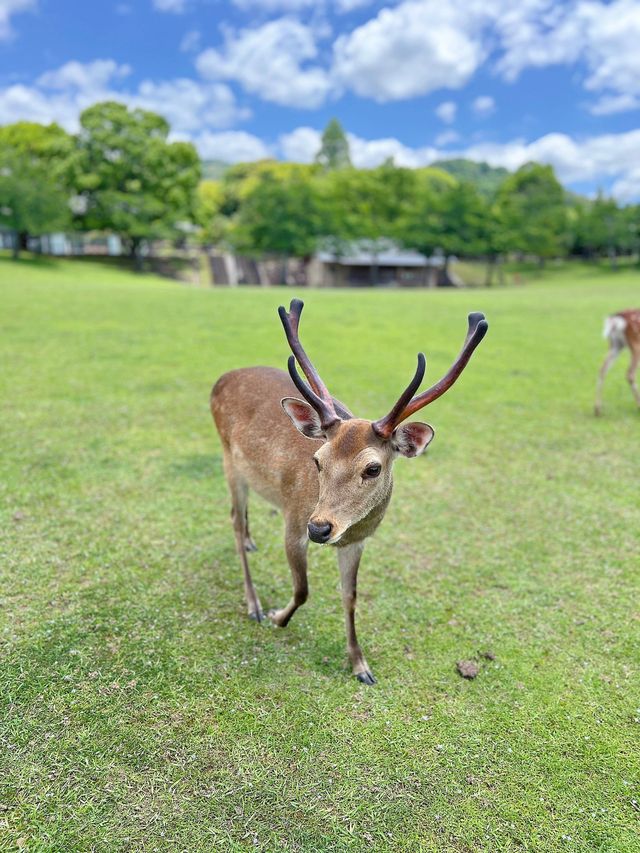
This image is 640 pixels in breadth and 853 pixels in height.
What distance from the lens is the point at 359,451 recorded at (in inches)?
114

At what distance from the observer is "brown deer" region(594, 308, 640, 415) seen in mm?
8797

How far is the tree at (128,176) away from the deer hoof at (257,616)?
43.7 meters

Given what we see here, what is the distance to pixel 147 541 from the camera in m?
4.87

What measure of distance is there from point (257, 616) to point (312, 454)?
1254 mm

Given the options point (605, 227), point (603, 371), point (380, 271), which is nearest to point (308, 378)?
point (603, 371)

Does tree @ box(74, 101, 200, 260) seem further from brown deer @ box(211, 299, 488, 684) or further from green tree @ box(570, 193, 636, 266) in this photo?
brown deer @ box(211, 299, 488, 684)

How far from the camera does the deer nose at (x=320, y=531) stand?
2.70 meters

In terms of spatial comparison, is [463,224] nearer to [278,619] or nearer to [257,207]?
[257,207]

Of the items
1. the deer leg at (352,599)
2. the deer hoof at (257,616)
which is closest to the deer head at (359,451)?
the deer leg at (352,599)

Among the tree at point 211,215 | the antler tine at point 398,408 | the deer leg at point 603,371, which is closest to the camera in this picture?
the antler tine at point 398,408

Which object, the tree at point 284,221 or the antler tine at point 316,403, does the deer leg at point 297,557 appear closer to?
the antler tine at point 316,403

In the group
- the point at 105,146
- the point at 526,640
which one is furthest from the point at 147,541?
the point at 105,146

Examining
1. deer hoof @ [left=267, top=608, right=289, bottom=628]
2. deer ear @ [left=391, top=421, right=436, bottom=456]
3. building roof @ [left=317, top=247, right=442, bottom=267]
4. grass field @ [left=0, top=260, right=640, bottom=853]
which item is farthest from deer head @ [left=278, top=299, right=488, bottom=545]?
building roof @ [left=317, top=247, right=442, bottom=267]

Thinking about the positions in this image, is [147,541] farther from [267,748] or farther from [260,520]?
[267,748]
